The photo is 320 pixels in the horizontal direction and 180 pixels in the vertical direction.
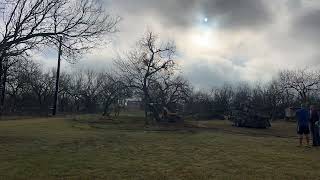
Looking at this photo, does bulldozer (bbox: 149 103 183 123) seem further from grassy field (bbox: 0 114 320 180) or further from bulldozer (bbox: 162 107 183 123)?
grassy field (bbox: 0 114 320 180)

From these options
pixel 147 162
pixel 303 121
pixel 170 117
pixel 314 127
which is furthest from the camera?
pixel 170 117

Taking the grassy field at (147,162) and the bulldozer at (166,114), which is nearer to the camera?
the grassy field at (147,162)

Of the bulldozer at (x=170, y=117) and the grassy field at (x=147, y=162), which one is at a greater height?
the bulldozer at (x=170, y=117)

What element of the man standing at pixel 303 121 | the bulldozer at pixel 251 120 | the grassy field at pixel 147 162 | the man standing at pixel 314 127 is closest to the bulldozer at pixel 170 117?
the bulldozer at pixel 251 120

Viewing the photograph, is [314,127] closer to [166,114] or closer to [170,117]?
[170,117]

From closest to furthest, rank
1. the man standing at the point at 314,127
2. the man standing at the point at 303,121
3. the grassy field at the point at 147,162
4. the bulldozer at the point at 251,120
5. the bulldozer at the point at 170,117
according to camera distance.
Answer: the grassy field at the point at 147,162, the man standing at the point at 314,127, the man standing at the point at 303,121, the bulldozer at the point at 251,120, the bulldozer at the point at 170,117

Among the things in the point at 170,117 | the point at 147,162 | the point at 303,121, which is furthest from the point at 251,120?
the point at 147,162

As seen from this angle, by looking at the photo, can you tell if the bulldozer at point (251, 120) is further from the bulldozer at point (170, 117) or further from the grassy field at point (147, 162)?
the grassy field at point (147, 162)

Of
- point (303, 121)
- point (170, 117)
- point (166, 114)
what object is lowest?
point (303, 121)

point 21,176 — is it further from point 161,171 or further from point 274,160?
point 274,160

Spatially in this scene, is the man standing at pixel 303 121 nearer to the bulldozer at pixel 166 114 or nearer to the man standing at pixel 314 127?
the man standing at pixel 314 127

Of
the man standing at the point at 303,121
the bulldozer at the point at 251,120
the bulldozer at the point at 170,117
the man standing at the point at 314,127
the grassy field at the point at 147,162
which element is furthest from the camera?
the bulldozer at the point at 170,117

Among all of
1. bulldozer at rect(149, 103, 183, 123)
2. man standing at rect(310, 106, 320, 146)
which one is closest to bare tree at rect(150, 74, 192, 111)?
bulldozer at rect(149, 103, 183, 123)

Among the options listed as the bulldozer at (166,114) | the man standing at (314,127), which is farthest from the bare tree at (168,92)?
the man standing at (314,127)
